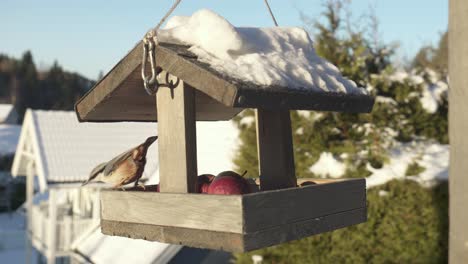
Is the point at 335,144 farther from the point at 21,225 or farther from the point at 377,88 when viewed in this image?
the point at 21,225

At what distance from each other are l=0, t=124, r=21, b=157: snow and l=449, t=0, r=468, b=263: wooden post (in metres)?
27.4

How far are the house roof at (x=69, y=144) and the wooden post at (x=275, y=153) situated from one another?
7.32m

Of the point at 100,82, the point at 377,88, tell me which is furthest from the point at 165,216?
Result: the point at 377,88

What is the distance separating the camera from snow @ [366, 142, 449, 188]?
212 inches

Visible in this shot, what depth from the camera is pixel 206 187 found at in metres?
2.27

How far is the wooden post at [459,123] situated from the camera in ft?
9.33

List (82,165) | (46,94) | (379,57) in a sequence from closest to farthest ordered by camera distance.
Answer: (379,57) → (82,165) → (46,94)

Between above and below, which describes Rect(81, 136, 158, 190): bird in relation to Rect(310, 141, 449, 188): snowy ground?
above

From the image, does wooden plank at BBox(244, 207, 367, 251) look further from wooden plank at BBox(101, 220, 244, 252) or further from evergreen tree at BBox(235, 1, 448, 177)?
evergreen tree at BBox(235, 1, 448, 177)

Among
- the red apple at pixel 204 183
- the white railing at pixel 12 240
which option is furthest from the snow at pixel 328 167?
the white railing at pixel 12 240

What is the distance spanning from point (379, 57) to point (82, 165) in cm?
584

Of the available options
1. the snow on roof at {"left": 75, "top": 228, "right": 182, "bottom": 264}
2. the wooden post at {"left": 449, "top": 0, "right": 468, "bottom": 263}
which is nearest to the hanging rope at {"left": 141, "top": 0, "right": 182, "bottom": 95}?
the wooden post at {"left": 449, "top": 0, "right": 468, "bottom": 263}

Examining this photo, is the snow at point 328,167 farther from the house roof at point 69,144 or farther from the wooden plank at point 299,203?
the house roof at point 69,144

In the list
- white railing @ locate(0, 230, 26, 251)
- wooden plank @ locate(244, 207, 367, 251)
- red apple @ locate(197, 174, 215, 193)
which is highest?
red apple @ locate(197, 174, 215, 193)
